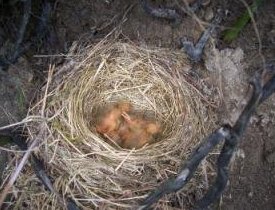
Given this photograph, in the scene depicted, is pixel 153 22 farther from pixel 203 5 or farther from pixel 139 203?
pixel 139 203

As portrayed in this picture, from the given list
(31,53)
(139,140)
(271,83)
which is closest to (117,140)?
(139,140)

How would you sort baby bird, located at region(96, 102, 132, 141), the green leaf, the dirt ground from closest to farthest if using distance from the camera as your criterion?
the green leaf
the dirt ground
baby bird, located at region(96, 102, 132, 141)

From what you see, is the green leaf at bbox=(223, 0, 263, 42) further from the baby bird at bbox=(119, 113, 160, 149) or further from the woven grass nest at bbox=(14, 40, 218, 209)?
the baby bird at bbox=(119, 113, 160, 149)

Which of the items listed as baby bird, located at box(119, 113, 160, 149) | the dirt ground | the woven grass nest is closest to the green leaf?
the dirt ground

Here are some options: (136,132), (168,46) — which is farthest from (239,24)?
(136,132)

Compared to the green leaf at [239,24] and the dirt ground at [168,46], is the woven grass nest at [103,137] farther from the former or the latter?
the green leaf at [239,24]

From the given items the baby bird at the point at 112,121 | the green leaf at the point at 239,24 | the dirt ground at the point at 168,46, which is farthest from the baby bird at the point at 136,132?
the green leaf at the point at 239,24
